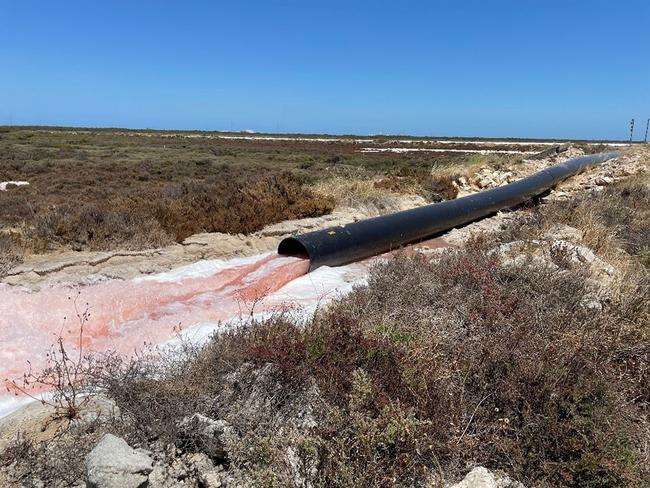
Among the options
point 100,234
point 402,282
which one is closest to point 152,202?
point 100,234

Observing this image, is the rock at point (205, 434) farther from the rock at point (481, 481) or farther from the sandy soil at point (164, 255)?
the sandy soil at point (164, 255)

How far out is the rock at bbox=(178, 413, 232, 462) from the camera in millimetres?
2814

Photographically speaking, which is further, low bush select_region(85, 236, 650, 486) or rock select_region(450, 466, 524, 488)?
low bush select_region(85, 236, 650, 486)

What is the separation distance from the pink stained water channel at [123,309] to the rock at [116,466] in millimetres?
1893

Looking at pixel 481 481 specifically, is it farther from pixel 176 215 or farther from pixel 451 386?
pixel 176 215

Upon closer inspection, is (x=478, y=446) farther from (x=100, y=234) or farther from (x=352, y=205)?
(x=352, y=205)

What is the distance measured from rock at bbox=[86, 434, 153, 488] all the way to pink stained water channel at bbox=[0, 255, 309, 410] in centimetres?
189

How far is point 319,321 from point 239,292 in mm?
2418

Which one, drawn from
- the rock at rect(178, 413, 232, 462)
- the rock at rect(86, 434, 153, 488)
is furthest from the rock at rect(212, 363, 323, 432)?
the rock at rect(86, 434, 153, 488)

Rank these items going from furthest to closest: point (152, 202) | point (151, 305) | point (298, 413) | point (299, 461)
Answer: point (152, 202)
point (151, 305)
point (298, 413)
point (299, 461)

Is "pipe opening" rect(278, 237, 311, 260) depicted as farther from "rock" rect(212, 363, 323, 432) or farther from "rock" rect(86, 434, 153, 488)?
"rock" rect(86, 434, 153, 488)

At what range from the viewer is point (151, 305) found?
5.90 meters

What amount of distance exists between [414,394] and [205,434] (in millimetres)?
1291

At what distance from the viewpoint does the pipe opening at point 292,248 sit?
7.26 metres
